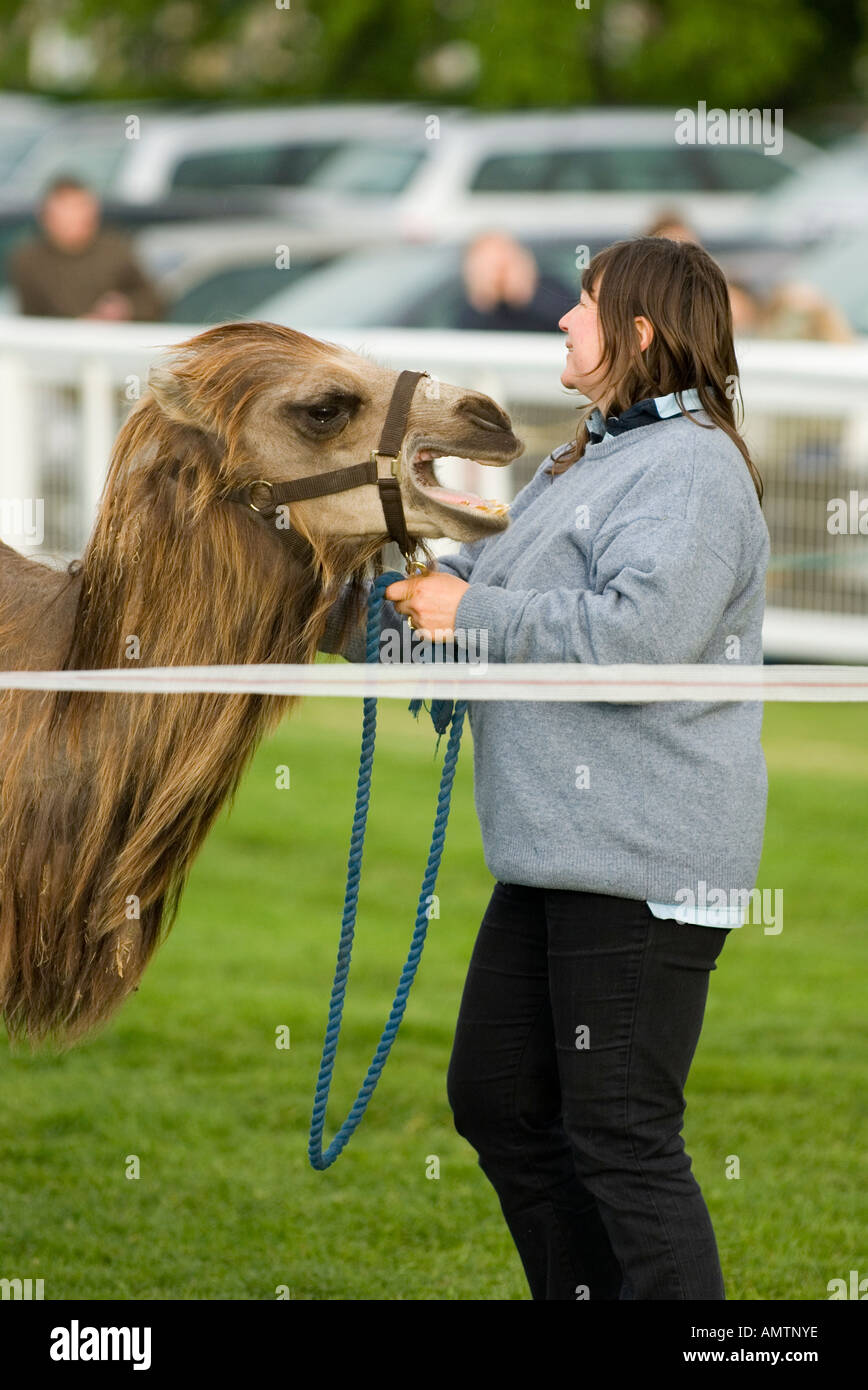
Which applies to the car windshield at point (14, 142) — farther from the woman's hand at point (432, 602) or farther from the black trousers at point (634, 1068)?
the black trousers at point (634, 1068)

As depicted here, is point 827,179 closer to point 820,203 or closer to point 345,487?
point 820,203

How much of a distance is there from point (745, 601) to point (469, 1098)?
1.00 meters

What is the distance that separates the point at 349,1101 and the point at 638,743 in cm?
250

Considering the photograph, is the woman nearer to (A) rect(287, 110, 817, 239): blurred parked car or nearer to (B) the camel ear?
(B) the camel ear

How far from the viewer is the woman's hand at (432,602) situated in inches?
121

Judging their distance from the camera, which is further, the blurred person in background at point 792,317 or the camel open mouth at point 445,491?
the blurred person in background at point 792,317

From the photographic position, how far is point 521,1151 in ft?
10.9

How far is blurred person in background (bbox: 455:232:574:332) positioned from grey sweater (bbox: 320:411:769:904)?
761cm

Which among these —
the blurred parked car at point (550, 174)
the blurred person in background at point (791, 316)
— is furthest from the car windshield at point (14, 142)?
the blurred person in background at point (791, 316)

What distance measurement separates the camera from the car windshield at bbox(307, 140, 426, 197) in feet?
56.7

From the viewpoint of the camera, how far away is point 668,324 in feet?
10.0

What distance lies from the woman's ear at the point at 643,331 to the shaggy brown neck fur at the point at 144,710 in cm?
61
